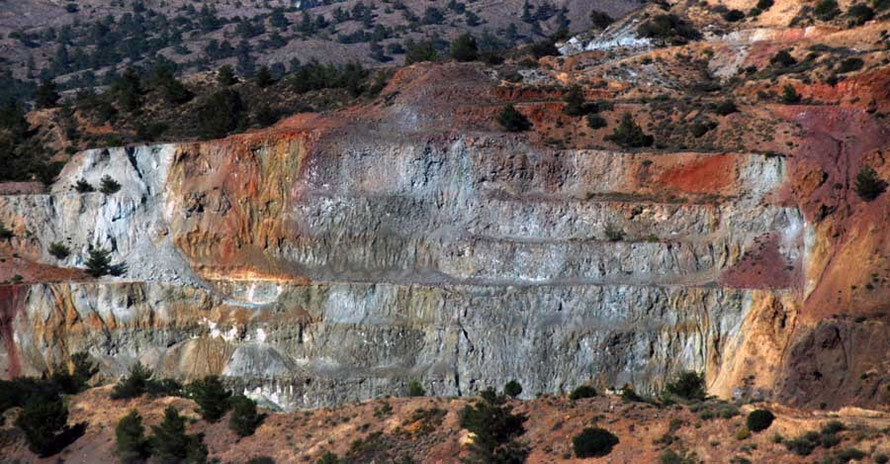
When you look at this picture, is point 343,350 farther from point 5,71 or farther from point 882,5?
point 5,71

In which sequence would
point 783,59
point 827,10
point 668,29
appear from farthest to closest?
point 668,29 < point 827,10 < point 783,59

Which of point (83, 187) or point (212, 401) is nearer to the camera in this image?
point (212, 401)

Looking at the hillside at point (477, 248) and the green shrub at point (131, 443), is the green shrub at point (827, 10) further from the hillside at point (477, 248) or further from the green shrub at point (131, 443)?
the green shrub at point (131, 443)

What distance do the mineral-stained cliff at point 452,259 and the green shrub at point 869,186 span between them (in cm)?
85

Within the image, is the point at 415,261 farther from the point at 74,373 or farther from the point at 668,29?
the point at 668,29

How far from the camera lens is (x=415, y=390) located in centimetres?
5375

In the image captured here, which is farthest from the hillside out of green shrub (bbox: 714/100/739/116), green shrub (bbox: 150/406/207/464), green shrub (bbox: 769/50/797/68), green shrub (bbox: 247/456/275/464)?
green shrub (bbox: 150/406/207/464)

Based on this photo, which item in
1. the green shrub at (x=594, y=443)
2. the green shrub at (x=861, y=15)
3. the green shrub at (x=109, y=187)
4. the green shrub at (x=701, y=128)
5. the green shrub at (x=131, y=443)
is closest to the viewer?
the green shrub at (x=594, y=443)

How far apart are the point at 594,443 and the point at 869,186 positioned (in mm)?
20701

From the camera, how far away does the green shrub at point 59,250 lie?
2557 inches

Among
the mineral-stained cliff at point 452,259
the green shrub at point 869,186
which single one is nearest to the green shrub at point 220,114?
the mineral-stained cliff at point 452,259

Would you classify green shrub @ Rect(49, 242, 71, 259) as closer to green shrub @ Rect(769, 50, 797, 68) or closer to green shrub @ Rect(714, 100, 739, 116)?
green shrub @ Rect(714, 100, 739, 116)

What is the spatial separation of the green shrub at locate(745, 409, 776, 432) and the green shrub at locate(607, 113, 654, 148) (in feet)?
84.5

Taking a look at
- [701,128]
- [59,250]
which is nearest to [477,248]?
[701,128]
